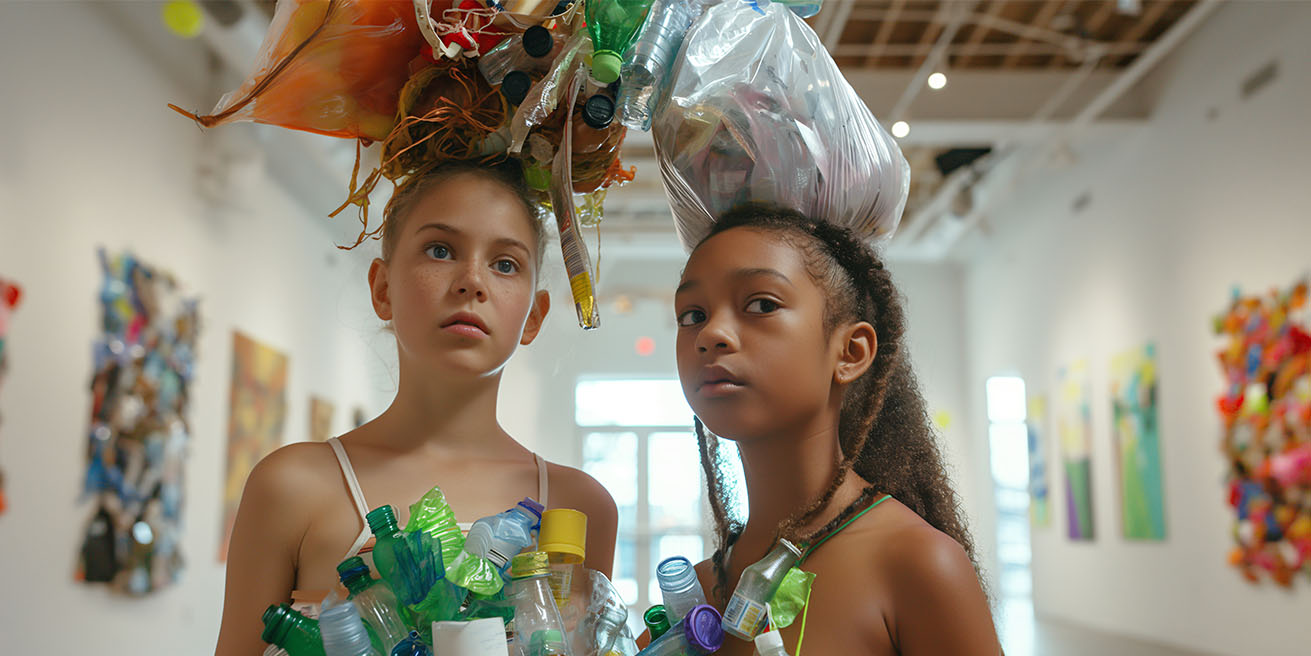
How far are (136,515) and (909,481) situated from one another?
4.96 meters

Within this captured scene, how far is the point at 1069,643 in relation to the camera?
8062 millimetres

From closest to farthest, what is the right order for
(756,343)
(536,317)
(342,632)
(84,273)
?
1. (342,632)
2. (756,343)
3. (536,317)
4. (84,273)

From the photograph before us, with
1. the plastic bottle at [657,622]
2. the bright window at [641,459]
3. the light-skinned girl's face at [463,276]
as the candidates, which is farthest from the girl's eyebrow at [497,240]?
the bright window at [641,459]

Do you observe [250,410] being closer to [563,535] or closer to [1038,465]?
[563,535]

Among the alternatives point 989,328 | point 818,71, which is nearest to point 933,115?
point 989,328

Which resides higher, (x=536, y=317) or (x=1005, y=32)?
(x=1005, y=32)

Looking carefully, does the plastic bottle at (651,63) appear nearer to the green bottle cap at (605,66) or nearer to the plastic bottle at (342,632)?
the green bottle cap at (605,66)

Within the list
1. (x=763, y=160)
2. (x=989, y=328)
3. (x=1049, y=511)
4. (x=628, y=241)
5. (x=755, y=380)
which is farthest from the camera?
(x=989, y=328)

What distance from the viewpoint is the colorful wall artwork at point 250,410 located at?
6.71 m

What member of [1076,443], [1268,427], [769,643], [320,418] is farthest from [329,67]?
[1076,443]

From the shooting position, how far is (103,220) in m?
5.16

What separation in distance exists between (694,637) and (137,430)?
490cm

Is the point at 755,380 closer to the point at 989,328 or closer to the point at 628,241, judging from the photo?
the point at 628,241

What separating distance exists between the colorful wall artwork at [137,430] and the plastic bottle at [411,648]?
447 cm
